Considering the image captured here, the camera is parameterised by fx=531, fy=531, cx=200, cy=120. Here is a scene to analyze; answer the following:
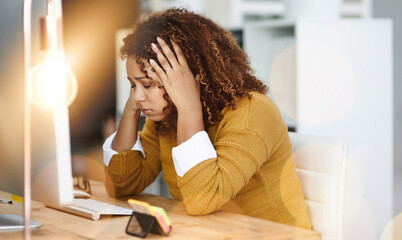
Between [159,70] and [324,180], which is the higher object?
[159,70]

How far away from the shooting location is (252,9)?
6477 millimetres

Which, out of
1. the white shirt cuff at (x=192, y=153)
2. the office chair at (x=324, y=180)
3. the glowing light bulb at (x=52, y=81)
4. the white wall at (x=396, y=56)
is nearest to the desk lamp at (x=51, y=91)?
the glowing light bulb at (x=52, y=81)

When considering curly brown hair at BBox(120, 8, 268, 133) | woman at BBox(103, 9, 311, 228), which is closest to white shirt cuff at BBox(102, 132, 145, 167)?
woman at BBox(103, 9, 311, 228)

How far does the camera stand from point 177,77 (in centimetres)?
132

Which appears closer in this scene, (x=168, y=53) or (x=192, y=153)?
(x=192, y=153)

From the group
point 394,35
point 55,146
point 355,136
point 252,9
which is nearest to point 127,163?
point 55,146

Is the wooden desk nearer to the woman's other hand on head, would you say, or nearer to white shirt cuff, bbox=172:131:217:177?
white shirt cuff, bbox=172:131:217:177

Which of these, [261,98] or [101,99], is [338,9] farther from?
[101,99]

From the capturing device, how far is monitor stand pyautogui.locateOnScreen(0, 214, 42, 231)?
1059 mm

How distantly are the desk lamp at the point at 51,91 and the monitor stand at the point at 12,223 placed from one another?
0.18 m

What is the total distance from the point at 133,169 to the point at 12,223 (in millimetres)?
490

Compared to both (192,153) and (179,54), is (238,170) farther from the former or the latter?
(179,54)

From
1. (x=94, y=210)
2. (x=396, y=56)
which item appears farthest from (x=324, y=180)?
(x=396, y=56)

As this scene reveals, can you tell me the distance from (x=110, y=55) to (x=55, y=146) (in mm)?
2966
